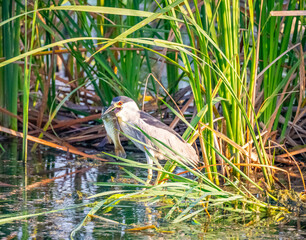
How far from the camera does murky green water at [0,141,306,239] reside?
8.37ft

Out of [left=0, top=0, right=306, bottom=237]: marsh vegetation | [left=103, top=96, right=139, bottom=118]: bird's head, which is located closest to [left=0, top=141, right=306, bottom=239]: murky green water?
[left=0, top=0, right=306, bottom=237]: marsh vegetation

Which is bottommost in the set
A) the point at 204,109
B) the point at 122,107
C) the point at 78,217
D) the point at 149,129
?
the point at 78,217

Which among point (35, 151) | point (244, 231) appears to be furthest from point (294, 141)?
point (35, 151)

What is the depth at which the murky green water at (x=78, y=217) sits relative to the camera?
255cm

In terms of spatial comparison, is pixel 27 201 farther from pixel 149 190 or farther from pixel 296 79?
pixel 296 79

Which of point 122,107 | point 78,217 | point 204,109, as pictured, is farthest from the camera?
point 122,107

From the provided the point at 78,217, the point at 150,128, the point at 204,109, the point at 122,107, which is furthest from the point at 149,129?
the point at 78,217

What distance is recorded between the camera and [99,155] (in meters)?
4.79

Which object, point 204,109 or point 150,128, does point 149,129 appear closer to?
point 150,128

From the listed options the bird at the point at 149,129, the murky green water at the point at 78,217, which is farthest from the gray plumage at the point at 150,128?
the murky green water at the point at 78,217

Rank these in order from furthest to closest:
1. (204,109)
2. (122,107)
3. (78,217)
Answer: (122,107)
(204,109)
(78,217)

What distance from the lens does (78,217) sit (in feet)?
9.40

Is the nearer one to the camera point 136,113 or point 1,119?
point 136,113

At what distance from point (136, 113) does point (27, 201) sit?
1.25m
